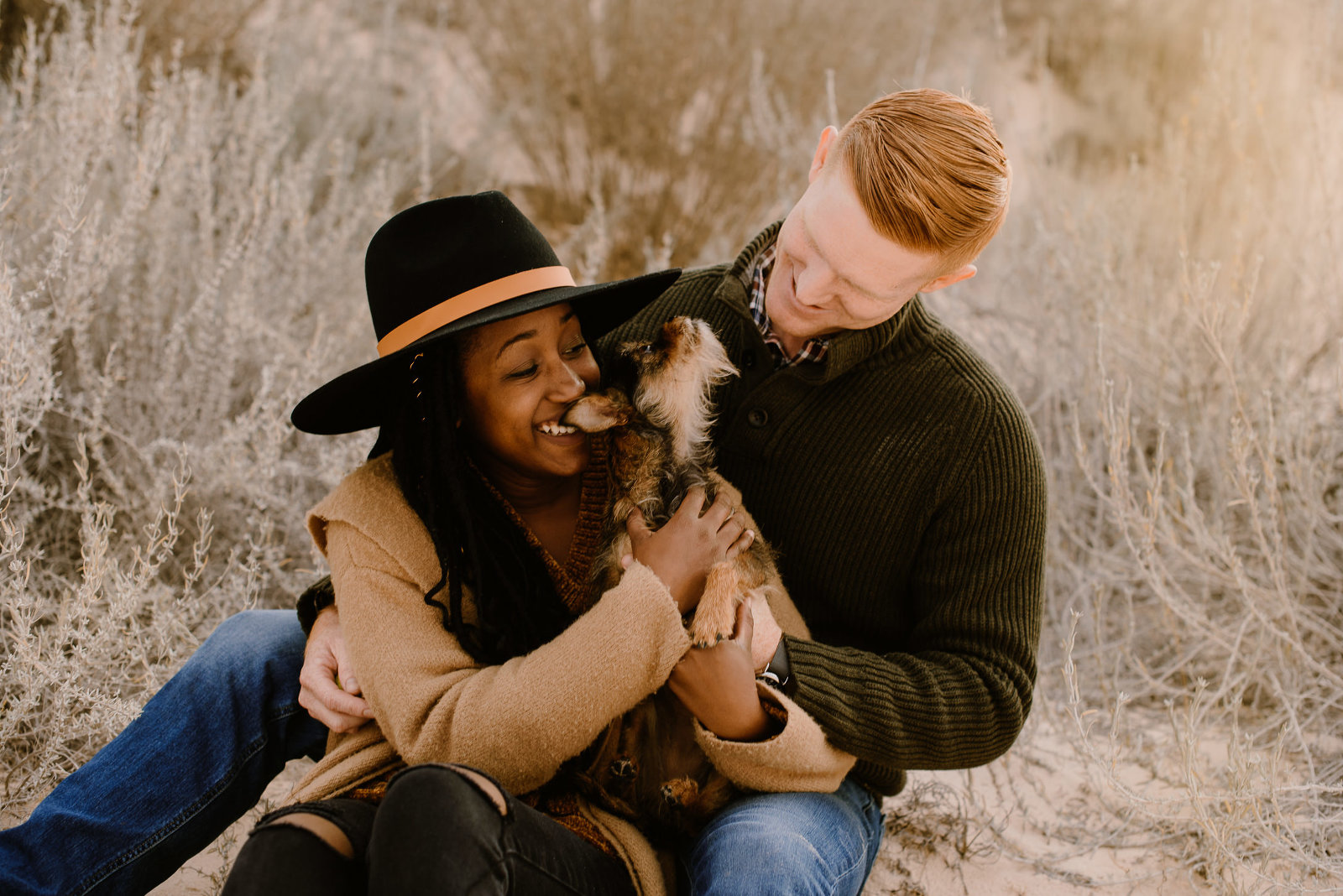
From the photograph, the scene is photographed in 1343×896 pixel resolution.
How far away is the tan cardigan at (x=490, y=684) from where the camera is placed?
1917 mm

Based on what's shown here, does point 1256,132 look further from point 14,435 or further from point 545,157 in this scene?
point 14,435

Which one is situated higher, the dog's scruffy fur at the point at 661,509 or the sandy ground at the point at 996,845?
the dog's scruffy fur at the point at 661,509

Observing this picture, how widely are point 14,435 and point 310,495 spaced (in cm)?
148

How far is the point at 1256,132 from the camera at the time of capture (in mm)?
5559

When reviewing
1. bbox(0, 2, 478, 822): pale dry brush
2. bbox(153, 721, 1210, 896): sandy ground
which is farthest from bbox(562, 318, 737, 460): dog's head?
bbox(153, 721, 1210, 896): sandy ground

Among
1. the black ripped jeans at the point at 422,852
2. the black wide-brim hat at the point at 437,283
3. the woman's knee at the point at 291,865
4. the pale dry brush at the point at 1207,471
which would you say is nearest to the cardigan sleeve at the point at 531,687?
the black ripped jeans at the point at 422,852

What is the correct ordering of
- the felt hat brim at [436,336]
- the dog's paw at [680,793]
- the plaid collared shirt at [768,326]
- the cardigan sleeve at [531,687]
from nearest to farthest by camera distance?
the cardigan sleeve at [531,687] < the felt hat brim at [436,336] < the dog's paw at [680,793] < the plaid collared shirt at [768,326]

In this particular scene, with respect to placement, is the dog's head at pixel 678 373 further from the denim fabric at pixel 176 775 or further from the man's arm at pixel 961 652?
the denim fabric at pixel 176 775

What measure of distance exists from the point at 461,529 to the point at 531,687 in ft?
1.81

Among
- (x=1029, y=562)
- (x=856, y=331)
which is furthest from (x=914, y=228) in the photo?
(x=1029, y=562)

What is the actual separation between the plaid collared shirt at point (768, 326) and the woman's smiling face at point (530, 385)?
563 mm

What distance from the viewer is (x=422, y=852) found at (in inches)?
65.0

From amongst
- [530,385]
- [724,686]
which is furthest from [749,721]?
[530,385]

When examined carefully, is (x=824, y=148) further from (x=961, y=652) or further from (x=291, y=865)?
(x=291, y=865)
